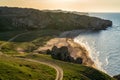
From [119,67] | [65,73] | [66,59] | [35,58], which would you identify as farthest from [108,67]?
[65,73]

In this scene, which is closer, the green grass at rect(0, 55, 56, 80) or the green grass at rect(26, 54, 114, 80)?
the green grass at rect(0, 55, 56, 80)

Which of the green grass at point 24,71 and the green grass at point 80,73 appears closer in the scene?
the green grass at point 24,71

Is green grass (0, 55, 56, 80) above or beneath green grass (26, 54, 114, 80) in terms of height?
above

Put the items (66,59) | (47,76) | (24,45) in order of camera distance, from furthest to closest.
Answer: (24,45) < (66,59) < (47,76)

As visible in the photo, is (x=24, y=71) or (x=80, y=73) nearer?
(x=24, y=71)

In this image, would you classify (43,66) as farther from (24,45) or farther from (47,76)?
(24,45)

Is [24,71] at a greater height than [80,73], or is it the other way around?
[24,71]

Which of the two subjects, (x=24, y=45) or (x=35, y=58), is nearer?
(x=35, y=58)

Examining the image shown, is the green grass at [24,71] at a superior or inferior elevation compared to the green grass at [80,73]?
superior
